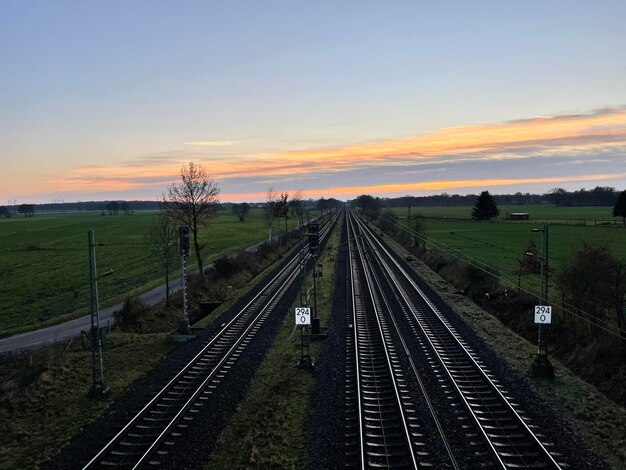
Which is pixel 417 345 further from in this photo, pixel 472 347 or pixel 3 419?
pixel 3 419

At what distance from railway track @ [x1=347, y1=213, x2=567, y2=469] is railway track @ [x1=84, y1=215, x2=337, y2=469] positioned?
5508mm

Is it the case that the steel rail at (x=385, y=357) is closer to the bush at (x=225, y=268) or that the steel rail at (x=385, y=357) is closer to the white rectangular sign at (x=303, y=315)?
the white rectangular sign at (x=303, y=315)

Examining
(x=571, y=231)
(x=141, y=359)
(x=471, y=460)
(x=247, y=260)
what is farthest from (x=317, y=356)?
(x=571, y=231)

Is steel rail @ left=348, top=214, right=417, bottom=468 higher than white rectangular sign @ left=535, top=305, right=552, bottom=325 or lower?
lower

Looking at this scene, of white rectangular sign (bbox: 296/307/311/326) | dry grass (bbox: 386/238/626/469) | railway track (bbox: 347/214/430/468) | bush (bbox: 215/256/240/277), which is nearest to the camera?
railway track (bbox: 347/214/430/468)

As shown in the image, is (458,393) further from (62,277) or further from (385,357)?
(62,277)

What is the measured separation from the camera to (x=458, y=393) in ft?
58.6

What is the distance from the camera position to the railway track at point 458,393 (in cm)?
1354

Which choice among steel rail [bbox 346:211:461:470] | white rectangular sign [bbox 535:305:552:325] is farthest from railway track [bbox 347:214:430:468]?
white rectangular sign [bbox 535:305:552:325]

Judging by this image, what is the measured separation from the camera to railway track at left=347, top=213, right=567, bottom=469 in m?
13.5

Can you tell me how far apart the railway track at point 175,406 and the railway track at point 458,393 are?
18.1 feet

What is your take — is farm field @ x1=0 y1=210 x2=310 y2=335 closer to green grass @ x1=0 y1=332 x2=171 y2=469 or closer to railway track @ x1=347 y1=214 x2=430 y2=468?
green grass @ x1=0 y1=332 x2=171 y2=469

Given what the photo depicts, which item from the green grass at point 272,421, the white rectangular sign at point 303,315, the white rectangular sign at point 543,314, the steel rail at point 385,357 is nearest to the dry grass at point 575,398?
the white rectangular sign at point 543,314

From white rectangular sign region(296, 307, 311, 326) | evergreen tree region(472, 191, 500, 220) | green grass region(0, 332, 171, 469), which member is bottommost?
green grass region(0, 332, 171, 469)
